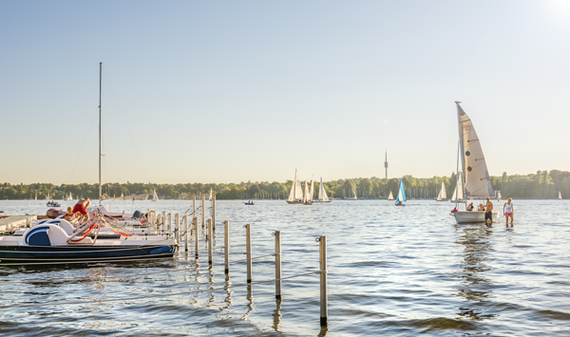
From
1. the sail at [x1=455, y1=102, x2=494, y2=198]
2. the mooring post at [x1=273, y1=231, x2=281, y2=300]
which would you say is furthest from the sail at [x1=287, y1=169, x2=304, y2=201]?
the mooring post at [x1=273, y1=231, x2=281, y2=300]

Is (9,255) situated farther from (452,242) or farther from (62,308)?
(452,242)

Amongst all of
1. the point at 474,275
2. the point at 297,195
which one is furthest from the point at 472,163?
the point at 297,195

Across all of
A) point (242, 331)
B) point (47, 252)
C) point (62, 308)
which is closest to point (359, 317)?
point (242, 331)

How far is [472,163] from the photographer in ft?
155

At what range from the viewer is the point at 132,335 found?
10234mm

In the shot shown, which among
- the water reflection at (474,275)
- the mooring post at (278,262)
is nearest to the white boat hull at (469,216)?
the water reflection at (474,275)

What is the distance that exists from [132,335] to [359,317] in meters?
5.34

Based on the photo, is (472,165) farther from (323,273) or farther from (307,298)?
(323,273)

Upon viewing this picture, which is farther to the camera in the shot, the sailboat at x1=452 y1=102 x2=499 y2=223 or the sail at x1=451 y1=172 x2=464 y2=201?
the sail at x1=451 y1=172 x2=464 y2=201

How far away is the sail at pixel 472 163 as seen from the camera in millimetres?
46750

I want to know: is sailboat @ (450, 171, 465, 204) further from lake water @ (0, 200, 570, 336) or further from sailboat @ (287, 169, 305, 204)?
sailboat @ (287, 169, 305, 204)

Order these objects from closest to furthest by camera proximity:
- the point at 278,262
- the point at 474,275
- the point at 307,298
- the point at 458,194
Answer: the point at 278,262 → the point at 307,298 → the point at 474,275 → the point at 458,194

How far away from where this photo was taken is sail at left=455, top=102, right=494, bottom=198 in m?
46.8

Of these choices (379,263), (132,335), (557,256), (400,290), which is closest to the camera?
(132,335)
